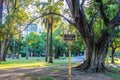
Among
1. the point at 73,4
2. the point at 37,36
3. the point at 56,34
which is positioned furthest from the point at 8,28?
the point at 37,36

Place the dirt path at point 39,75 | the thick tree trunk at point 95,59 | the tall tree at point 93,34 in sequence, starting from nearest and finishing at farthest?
the dirt path at point 39,75, the tall tree at point 93,34, the thick tree trunk at point 95,59

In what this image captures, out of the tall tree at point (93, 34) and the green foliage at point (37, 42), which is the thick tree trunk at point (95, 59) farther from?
the green foliage at point (37, 42)

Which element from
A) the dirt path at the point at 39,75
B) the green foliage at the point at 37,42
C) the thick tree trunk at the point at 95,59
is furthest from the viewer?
the green foliage at the point at 37,42

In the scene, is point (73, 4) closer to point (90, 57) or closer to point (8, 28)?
point (90, 57)

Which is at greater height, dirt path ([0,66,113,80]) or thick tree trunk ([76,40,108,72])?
thick tree trunk ([76,40,108,72])

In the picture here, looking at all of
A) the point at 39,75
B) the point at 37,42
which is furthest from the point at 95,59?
the point at 37,42

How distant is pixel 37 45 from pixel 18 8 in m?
54.6

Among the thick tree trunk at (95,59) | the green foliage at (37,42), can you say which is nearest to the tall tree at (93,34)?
the thick tree trunk at (95,59)

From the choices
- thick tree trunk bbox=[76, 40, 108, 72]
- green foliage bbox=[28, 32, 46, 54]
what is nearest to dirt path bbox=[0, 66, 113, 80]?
thick tree trunk bbox=[76, 40, 108, 72]

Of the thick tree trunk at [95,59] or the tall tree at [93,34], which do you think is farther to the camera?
the thick tree trunk at [95,59]

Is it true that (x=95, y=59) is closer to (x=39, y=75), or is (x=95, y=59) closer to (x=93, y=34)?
(x=93, y=34)

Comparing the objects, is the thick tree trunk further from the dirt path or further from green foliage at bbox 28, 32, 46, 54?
green foliage at bbox 28, 32, 46, 54

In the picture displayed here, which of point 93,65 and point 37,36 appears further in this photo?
point 37,36

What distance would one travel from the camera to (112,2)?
70.4ft
